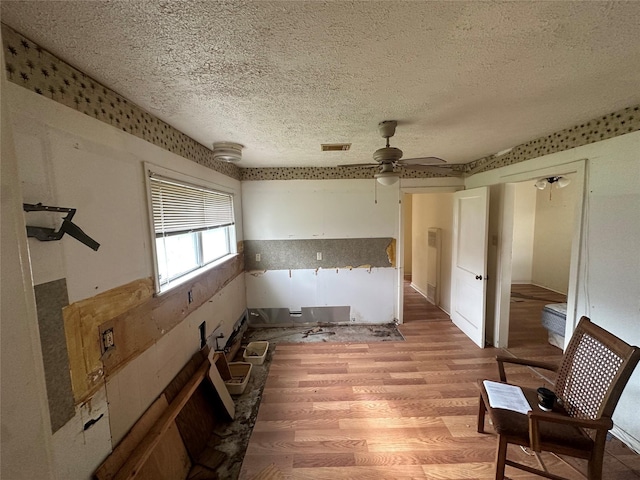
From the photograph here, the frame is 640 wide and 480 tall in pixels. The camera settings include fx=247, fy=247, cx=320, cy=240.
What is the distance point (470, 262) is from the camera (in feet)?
10.5

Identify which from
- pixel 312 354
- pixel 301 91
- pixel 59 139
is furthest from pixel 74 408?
pixel 312 354

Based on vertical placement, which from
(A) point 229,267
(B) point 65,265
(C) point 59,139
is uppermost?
(C) point 59,139

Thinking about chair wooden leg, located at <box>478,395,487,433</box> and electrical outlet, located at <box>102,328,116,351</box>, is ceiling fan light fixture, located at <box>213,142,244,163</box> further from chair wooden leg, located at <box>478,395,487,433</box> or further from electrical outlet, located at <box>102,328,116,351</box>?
chair wooden leg, located at <box>478,395,487,433</box>

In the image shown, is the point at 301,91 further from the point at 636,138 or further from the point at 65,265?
the point at 636,138

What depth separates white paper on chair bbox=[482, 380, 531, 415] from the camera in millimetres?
1559

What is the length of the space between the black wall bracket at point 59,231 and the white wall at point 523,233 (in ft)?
22.7

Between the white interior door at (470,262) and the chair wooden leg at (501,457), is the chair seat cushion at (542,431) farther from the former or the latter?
the white interior door at (470,262)

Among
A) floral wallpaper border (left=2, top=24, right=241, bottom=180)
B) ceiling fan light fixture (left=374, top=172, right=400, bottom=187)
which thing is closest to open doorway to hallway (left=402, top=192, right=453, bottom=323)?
ceiling fan light fixture (left=374, top=172, right=400, bottom=187)

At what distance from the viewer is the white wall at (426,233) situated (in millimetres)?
4051

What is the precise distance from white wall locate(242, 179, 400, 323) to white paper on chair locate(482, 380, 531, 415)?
1.99 meters

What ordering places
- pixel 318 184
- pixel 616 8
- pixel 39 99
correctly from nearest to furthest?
pixel 616 8
pixel 39 99
pixel 318 184

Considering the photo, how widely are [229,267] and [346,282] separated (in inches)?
65.9

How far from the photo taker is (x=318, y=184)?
356cm

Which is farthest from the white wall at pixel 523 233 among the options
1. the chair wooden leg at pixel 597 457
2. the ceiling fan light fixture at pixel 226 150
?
the ceiling fan light fixture at pixel 226 150
